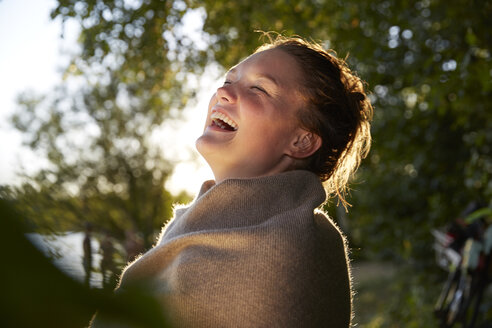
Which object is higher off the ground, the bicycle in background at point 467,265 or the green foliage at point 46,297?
the green foliage at point 46,297

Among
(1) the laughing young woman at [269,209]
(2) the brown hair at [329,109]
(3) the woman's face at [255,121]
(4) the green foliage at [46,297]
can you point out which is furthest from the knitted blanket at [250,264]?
(4) the green foliage at [46,297]

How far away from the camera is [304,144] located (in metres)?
1.76

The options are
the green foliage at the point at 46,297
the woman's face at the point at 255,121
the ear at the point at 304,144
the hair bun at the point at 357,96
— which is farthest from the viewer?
the hair bun at the point at 357,96

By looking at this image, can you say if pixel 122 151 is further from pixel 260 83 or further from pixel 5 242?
pixel 5 242

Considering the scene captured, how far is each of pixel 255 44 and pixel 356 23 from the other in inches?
35.4

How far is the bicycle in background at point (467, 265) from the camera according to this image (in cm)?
342

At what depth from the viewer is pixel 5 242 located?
0.15m

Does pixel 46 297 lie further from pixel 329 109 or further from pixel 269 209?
pixel 329 109

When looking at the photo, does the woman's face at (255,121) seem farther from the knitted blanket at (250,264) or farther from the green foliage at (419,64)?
the green foliage at (419,64)

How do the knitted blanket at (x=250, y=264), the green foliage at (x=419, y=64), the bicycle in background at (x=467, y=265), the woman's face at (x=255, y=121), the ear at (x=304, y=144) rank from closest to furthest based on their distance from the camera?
the knitted blanket at (x=250, y=264) → the woman's face at (x=255, y=121) → the ear at (x=304, y=144) → the bicycle in background at (x=467, y=265) → the green foliage at (x=419, y=64)

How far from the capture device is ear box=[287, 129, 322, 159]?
173cm

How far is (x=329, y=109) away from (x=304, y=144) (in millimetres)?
174

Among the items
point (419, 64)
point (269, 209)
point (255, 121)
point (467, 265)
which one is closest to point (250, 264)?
point (269, 209)

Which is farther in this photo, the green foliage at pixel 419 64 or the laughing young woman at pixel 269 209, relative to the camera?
the green foliage at pixel 419 64
